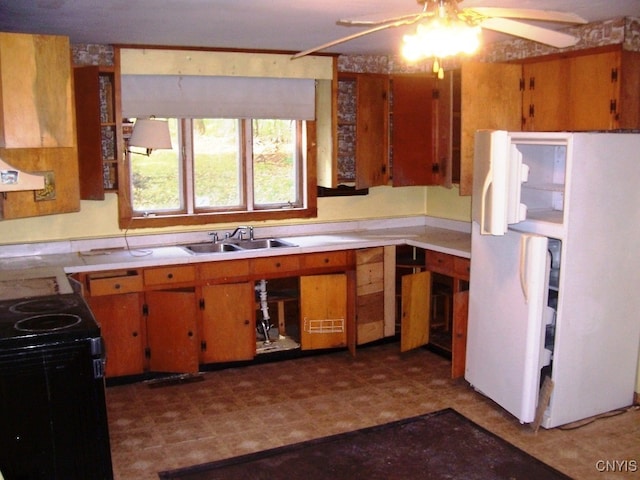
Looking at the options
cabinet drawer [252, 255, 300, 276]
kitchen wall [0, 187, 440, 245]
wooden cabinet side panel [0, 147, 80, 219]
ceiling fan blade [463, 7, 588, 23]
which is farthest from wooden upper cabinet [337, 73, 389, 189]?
ceiling fan blade [463, 7, 588, 23]

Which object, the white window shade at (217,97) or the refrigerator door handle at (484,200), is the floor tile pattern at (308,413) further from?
the white window shade at (217,97)

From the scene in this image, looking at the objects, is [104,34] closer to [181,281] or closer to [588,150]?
[181,281]

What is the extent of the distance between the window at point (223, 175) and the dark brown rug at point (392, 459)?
202 centimetres

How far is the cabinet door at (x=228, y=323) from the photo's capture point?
4.38 metres

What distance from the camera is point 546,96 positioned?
418 centimetres

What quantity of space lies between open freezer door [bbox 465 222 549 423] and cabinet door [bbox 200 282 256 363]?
1491 millimetres

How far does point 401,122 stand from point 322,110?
0.62 metres

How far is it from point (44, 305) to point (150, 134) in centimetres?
157

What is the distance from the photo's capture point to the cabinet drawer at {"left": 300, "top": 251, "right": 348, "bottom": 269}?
462cm

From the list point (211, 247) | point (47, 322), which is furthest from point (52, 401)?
point (211, 247)

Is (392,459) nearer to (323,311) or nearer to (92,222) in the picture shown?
(323,311)

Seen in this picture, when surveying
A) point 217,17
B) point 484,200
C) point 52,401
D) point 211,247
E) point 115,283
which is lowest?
point 52,401

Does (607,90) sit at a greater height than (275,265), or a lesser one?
greater

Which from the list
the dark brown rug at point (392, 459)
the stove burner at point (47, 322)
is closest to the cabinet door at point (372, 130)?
the dark brown rug at point (392, 459)
